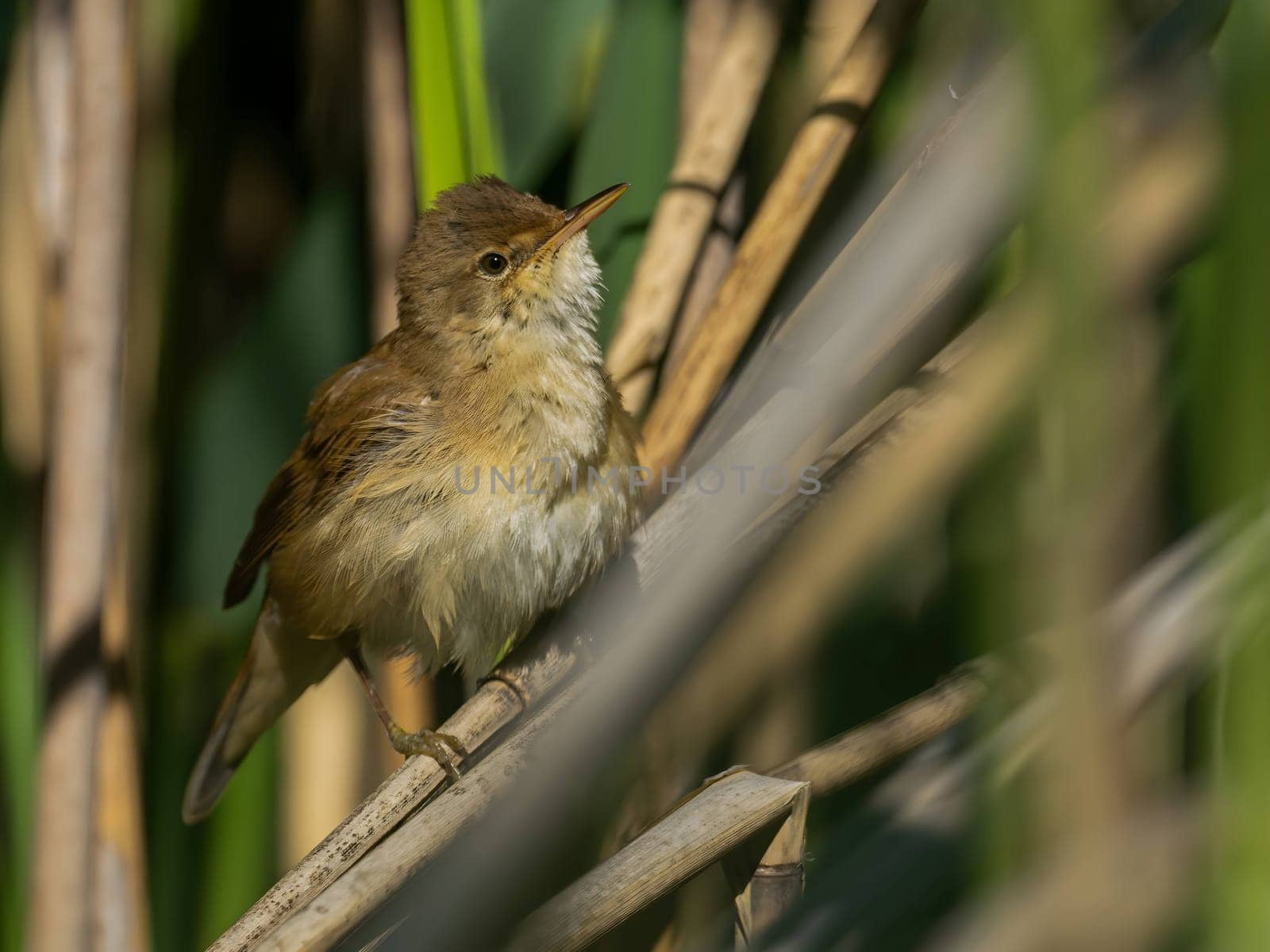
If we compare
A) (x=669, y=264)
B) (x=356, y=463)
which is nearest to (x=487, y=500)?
(x=356, y=463)

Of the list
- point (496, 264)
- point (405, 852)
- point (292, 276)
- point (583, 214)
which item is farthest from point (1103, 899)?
point (292, 276)

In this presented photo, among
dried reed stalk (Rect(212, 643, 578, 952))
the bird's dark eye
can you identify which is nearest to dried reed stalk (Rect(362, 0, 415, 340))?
the bird's dark eye

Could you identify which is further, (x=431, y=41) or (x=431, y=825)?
(x=431, y=41)

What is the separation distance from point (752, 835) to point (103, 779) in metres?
1.07

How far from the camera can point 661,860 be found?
4.20 feet

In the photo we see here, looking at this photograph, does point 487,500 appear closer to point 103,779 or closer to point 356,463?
point 356,463

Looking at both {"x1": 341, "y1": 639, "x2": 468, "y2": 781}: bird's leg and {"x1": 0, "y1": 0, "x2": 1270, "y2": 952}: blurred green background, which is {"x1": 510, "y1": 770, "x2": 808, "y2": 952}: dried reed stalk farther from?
{"x1": 341, "y1": 639, "x2": 468, "y2": 781}: bird's leg

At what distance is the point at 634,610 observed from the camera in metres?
1.40

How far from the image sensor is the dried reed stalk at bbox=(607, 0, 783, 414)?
75.2 inches

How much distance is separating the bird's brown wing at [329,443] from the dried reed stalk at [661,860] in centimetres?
93

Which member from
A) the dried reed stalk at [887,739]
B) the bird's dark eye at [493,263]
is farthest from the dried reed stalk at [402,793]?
the bird's dark eye at [493,263]

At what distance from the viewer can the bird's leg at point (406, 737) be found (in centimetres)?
159

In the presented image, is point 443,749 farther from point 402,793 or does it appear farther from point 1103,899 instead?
point 1103,899

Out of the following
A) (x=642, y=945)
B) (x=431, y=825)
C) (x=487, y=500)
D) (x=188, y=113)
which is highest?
(x=188, y=113)
